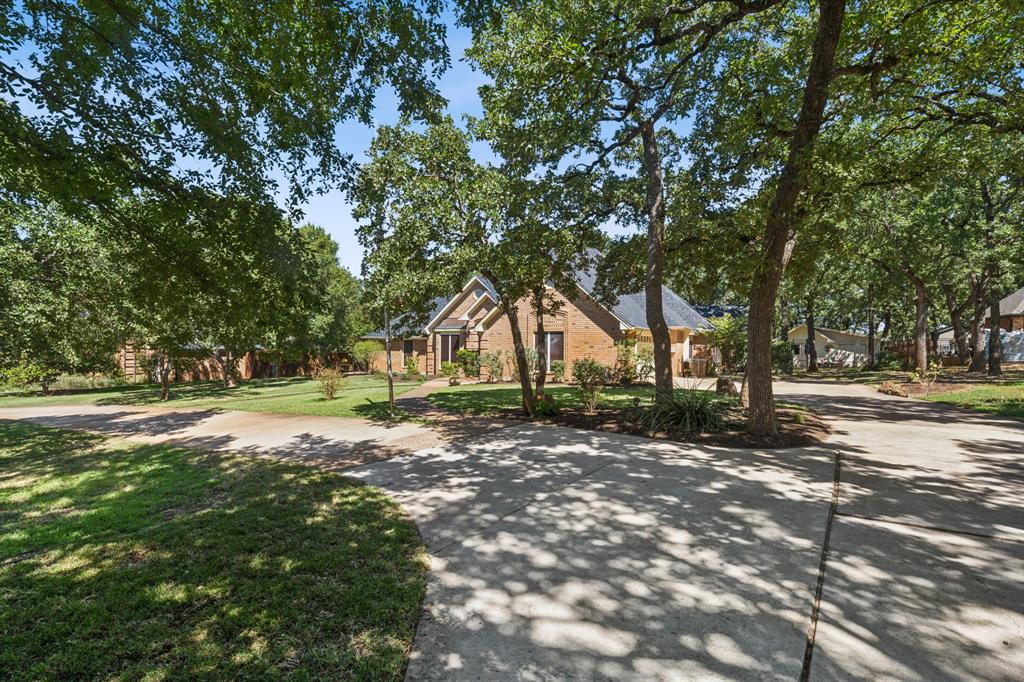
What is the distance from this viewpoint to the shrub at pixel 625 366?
18953 mm

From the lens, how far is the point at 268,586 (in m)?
3.21

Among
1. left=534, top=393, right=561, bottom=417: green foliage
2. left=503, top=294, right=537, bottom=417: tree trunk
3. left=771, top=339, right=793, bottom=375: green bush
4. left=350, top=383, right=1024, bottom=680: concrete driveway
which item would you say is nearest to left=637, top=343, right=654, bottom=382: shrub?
left=534, top=393, right=561, bottom=417: green foliage

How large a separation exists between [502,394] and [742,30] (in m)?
12.1

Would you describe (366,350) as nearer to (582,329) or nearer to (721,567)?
(582,329)

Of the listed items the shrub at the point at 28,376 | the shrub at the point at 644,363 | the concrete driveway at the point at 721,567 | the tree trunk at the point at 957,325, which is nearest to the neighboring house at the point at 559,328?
the shrub at the point at 644,363

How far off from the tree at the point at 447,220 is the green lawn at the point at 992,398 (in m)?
11.5

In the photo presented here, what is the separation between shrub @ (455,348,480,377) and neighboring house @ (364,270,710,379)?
1.59ft

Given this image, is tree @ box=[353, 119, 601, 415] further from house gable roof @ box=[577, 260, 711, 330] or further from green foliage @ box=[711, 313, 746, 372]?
green foliage @ box=[711, 313, 746, 372]

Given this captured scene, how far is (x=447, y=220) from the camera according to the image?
9375 millimetres

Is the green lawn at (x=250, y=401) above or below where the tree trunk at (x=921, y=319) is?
below

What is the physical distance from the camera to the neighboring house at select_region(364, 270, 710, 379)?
64.3 ft

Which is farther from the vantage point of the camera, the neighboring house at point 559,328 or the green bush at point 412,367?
the green bush at point 412,367

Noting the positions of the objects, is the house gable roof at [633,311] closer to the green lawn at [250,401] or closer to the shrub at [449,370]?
the shrub at [449,370]

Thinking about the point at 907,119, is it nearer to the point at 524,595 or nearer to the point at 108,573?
the point at 524,595
